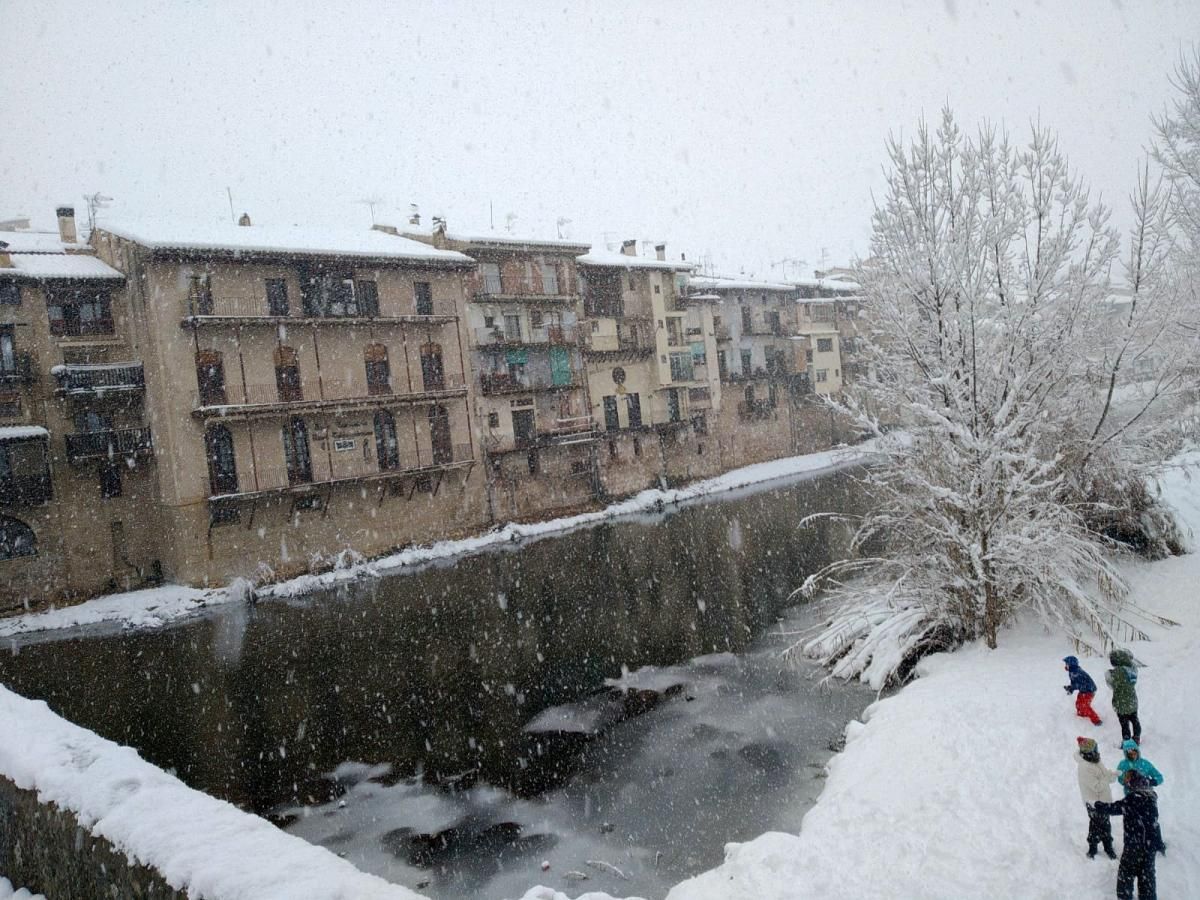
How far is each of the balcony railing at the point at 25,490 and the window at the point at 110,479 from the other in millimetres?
1590

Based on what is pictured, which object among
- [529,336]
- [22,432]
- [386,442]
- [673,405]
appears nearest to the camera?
[22,432]

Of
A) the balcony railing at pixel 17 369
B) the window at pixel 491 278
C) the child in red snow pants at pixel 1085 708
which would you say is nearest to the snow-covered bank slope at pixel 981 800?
→ the child in red snow pants at pixel 1085 708

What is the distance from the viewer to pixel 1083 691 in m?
8.03

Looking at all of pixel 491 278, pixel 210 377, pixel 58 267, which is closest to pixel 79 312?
pixel 58 267

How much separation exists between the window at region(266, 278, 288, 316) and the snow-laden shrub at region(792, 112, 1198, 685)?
21.4 metres

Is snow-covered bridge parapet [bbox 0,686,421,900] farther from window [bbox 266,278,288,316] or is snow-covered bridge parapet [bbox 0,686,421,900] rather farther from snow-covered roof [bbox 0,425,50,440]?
window [bbox 266,278,288,316]

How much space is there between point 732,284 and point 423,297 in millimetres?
23173

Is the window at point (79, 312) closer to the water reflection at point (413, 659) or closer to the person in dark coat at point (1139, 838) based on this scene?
the water reflection at point (413, 659)

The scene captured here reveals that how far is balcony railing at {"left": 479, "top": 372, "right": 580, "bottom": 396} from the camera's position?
1314 inches

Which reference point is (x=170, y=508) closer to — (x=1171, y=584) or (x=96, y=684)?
(x=96, y=684)

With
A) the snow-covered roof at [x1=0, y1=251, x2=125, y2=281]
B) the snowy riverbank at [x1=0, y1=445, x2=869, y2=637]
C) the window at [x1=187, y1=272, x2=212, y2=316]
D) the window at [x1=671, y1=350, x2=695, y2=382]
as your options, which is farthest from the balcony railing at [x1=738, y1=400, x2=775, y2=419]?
the snow-covered roof at [x1=0, y1=251, x2=125, y2=281]

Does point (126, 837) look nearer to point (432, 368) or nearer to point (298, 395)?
point (298, 395)

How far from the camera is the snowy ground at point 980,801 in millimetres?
6188

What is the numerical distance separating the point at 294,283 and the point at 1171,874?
93.6ft
